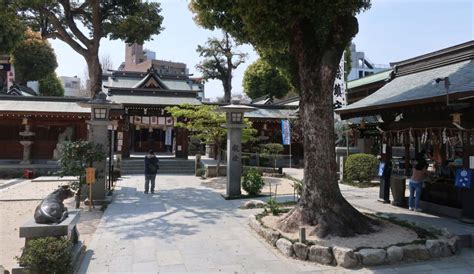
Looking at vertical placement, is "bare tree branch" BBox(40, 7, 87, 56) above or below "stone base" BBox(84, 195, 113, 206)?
above

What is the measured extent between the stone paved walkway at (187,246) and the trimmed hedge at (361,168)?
7.18 m

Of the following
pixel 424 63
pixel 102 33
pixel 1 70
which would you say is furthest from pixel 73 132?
pixel 424 63

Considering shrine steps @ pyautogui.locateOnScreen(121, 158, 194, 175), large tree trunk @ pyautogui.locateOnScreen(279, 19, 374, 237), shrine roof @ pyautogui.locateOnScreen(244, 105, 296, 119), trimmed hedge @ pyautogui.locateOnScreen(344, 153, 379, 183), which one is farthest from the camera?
shrine roof @ pyautogui.locateOnScreen(244, 105, 296, 119)

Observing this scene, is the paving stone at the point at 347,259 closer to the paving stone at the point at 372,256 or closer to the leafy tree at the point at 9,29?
the paving stone at the point at 372,256

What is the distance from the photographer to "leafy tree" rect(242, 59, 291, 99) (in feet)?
124

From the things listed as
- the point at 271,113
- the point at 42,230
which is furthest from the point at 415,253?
the point at 271,113

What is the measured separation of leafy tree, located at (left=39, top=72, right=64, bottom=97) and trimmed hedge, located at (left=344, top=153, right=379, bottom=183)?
35.3 meters

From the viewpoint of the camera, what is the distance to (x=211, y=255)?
23.7 feet

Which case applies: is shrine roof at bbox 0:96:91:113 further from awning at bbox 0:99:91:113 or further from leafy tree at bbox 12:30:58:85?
leafy tree at bbox 12:30:58:85

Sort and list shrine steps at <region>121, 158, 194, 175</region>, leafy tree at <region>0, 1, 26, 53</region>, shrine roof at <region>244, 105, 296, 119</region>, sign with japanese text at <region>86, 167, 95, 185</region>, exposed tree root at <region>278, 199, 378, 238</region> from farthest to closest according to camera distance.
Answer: shrine roof at <region>244, 105, 296, 119</region>, shrine steps at <region>121, 158, 194, 175</region>, leafy tree at <region>0, 1, 26, 53</region>, sign with japanese text at <region>86, 167, 95, 185</region>, exposed tree root at <region>278, 199, 378, 238</region>

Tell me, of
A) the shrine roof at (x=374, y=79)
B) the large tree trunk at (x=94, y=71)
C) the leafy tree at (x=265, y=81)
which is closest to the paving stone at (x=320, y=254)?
the large tree trunk at (x=94, y=71)

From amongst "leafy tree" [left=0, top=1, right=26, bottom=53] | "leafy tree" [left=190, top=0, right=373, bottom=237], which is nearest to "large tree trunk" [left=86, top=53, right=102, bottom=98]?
"leafy tree" [left=0, top=1, right=26, bottom=53]

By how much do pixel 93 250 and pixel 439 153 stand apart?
10.4 metres

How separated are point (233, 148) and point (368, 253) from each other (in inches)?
302
